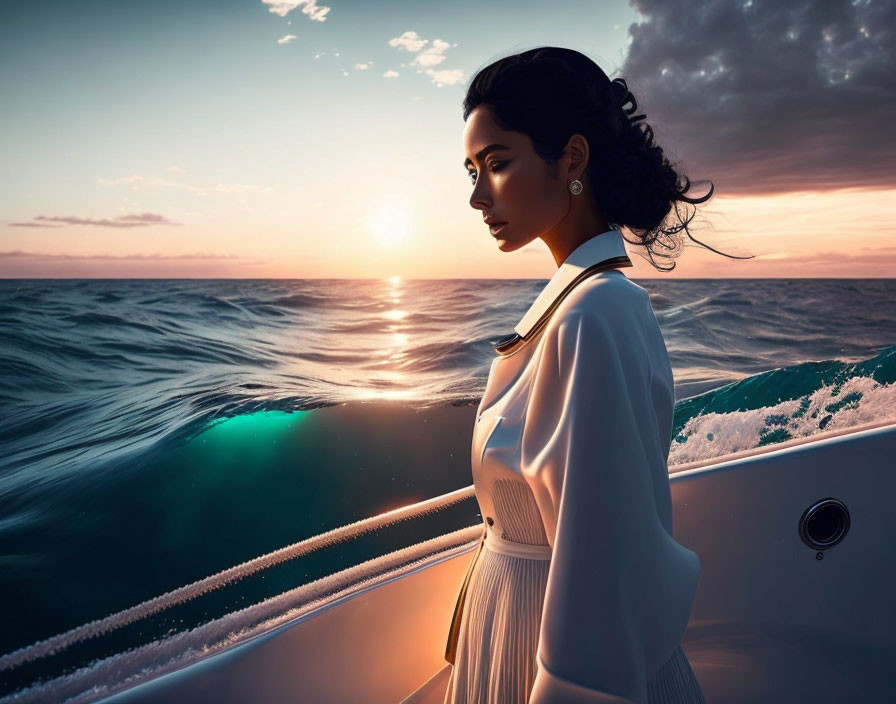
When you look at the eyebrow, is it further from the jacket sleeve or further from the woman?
the jacket sleeve

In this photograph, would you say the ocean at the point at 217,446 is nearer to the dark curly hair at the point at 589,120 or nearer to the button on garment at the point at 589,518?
the button on garment at the point at 589,518

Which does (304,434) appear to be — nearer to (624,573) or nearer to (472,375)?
(624,573)

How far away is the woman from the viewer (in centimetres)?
64

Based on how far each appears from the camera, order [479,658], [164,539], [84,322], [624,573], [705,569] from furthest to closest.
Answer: [84,322] → [164,539] → [705,569] → [479,658] → [624,573]

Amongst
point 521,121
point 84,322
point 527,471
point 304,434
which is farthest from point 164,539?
point 84,322

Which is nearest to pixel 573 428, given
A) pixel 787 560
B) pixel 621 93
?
pixel 621 93

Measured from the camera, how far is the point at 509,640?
80 centimetres

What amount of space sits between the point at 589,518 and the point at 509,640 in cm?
27

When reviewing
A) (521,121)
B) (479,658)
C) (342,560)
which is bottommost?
(342,560)

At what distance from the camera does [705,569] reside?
66.4 inches

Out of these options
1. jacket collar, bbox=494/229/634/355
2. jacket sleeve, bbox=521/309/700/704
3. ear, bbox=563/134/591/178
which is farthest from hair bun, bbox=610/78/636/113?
jacket sleeve, bbox=521/309/700/704

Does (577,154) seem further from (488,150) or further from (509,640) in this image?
(509,640)

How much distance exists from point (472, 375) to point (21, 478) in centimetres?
299

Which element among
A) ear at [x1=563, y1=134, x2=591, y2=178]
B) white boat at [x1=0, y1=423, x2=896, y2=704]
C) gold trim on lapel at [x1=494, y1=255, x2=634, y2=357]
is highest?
ear at [x1=563, y1=134, x2=591, y2=178]
